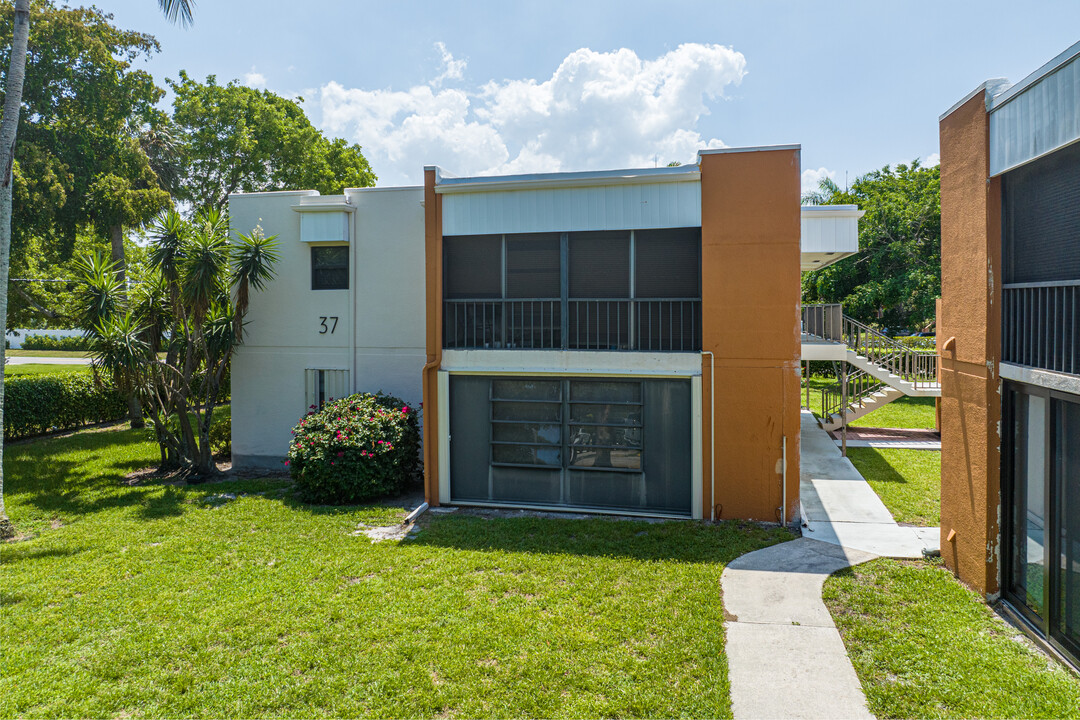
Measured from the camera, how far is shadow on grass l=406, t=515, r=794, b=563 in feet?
23.6

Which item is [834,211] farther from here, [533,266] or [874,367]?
[533,266]

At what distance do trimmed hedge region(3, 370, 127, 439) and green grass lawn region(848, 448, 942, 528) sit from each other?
16.3 m

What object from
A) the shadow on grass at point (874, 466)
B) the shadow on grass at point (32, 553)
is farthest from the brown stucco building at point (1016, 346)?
the shadow on grass at point (32, 553)

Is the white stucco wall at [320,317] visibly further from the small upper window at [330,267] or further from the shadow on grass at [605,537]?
the shadow on grass at [605,537]

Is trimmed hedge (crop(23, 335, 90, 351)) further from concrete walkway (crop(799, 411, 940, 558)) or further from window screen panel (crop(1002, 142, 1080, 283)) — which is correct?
window screen panel (crop(1002, 142, 1080, 283))

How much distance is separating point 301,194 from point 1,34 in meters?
9.01

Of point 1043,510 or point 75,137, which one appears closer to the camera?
point 1043,510

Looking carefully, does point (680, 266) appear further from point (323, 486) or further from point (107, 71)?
point (107, 71)

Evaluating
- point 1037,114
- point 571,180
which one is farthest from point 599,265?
point 1037,114

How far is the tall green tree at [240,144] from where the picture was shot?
882 inches

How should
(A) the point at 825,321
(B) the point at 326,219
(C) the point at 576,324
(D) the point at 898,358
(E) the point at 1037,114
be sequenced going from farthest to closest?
(A) the point at 825,321, (D) the point at 898,358, (B) the point at 326,219, (C) the point at 576,324, (E) the point at 1037,114

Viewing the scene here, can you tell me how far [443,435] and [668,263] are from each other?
4.27 m

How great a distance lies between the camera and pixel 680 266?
870 cm

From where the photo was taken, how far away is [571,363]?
8828 mm
